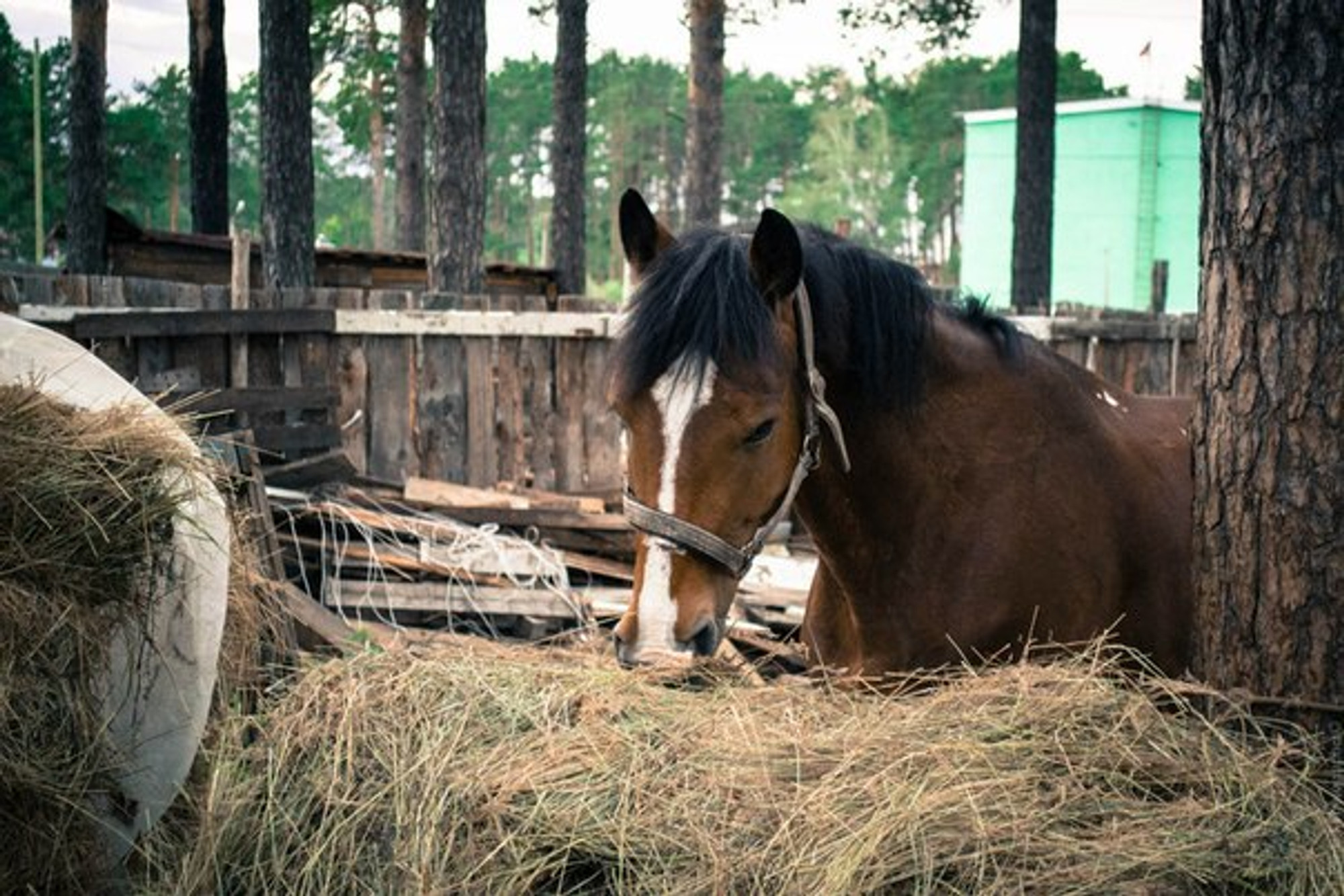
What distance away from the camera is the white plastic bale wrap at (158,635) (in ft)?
12.2

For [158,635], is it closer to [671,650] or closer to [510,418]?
[671,650]

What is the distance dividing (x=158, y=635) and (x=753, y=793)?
1.96m

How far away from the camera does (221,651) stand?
405 centimetres

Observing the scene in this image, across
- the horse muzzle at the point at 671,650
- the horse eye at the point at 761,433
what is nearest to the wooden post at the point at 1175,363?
the horse eye at the point at 761,433

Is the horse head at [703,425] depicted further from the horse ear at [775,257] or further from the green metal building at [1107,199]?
the green metal building at [1107,199]

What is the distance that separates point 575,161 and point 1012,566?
1710 cm

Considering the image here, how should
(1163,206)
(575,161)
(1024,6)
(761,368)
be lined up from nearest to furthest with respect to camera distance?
(761,368)
(1024,6)
(575,161)
(1163,206)

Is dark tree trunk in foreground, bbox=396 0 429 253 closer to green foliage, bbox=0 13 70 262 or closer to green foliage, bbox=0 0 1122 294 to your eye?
green foliage, bbox=0 13 70 262

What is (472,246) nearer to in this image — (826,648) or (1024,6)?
(1024,6)


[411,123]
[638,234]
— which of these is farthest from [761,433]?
[411,123]

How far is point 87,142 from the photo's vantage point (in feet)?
56.1

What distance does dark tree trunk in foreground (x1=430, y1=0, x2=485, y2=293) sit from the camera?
1329 centimetres

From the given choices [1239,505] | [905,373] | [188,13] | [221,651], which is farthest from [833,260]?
[188,13]

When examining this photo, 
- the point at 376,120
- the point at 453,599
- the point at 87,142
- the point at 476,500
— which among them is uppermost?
the point at 376,120
